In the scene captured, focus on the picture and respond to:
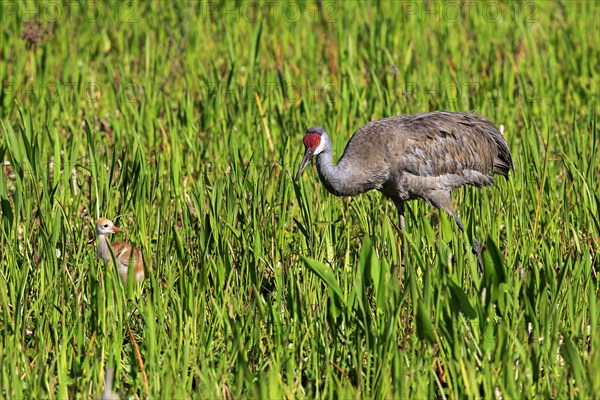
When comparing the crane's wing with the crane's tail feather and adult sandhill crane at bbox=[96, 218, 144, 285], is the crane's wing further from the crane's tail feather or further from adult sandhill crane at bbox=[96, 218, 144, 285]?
adult sandhill crane at bbox=[96, 218, 144, 285]

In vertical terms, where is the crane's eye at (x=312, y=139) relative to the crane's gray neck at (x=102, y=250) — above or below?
above

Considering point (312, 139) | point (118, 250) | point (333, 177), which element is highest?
point (312, 139)

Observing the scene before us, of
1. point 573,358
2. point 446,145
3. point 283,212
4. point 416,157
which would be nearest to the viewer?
point 573,358

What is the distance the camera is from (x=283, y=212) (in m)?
5.12

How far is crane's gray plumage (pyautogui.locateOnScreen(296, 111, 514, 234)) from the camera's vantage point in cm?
541

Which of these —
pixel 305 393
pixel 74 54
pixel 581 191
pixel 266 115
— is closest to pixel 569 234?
pixel 581 191

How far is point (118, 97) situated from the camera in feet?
23.6

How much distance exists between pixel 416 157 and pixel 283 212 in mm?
943

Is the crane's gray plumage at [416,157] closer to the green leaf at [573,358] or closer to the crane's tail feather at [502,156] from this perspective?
the crane's tail feather at [502,156]

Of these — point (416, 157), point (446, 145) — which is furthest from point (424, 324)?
point (446, 145)

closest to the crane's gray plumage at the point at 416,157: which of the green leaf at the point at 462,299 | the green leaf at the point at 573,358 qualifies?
the green leaf at the point at 462,299

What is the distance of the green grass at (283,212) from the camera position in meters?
3.73

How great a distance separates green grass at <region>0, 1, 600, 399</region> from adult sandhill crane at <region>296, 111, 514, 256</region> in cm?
15

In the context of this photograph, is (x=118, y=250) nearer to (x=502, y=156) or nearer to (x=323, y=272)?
(x=323, y=272)
